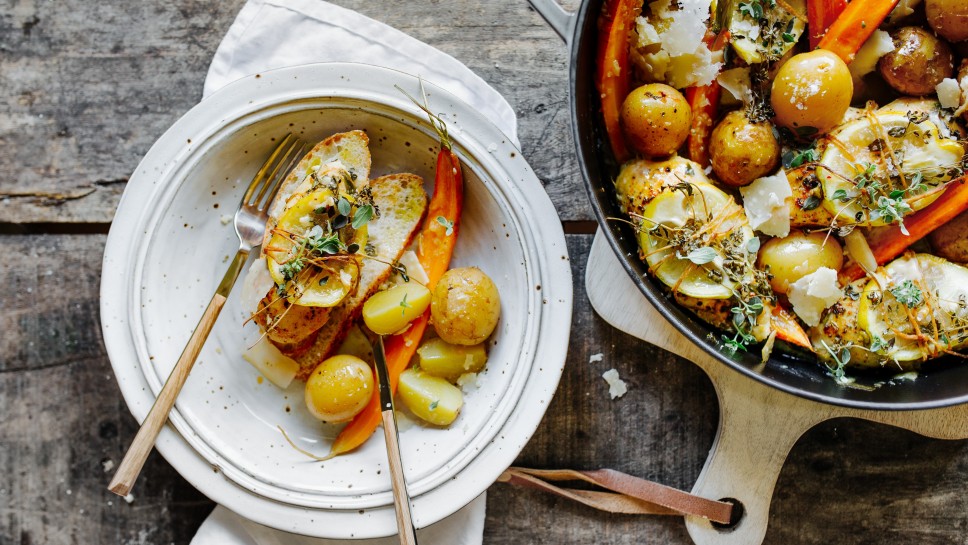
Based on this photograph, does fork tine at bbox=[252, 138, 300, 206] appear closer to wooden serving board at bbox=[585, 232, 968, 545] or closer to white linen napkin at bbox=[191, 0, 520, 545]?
white linen napkin at bbox=[191, 0, 520, 545]

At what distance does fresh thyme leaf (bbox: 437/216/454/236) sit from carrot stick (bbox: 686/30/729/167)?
0.48m

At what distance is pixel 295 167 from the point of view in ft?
4.60

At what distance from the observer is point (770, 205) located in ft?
4.06

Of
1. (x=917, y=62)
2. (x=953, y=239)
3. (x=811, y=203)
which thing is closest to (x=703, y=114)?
(x=811, y=203)

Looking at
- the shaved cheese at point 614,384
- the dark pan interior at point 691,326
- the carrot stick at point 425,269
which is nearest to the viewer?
the dark pan interior at point 691,326

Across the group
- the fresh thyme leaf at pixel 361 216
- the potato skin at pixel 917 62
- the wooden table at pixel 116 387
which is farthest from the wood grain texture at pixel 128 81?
the potato skin at pixel 917 62

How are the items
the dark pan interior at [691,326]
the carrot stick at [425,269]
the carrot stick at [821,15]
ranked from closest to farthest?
1. the dark pan interior at [691,326]
2. the carrot stick at [821,15]
3. the carrot stick at [425,269]

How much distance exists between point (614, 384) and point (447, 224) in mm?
501

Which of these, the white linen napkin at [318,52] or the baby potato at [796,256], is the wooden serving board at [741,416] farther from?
the white linen napkin at [318,52]

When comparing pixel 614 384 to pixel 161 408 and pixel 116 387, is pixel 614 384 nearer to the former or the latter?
pixel 161 408

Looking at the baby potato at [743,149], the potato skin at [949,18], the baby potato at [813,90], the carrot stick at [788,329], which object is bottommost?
the carrot stick at [788,329]

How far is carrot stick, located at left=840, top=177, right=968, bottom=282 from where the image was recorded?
1.26 metres

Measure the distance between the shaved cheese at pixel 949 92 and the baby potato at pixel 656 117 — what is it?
17.7 inches

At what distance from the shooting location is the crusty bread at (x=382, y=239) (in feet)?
4.52
